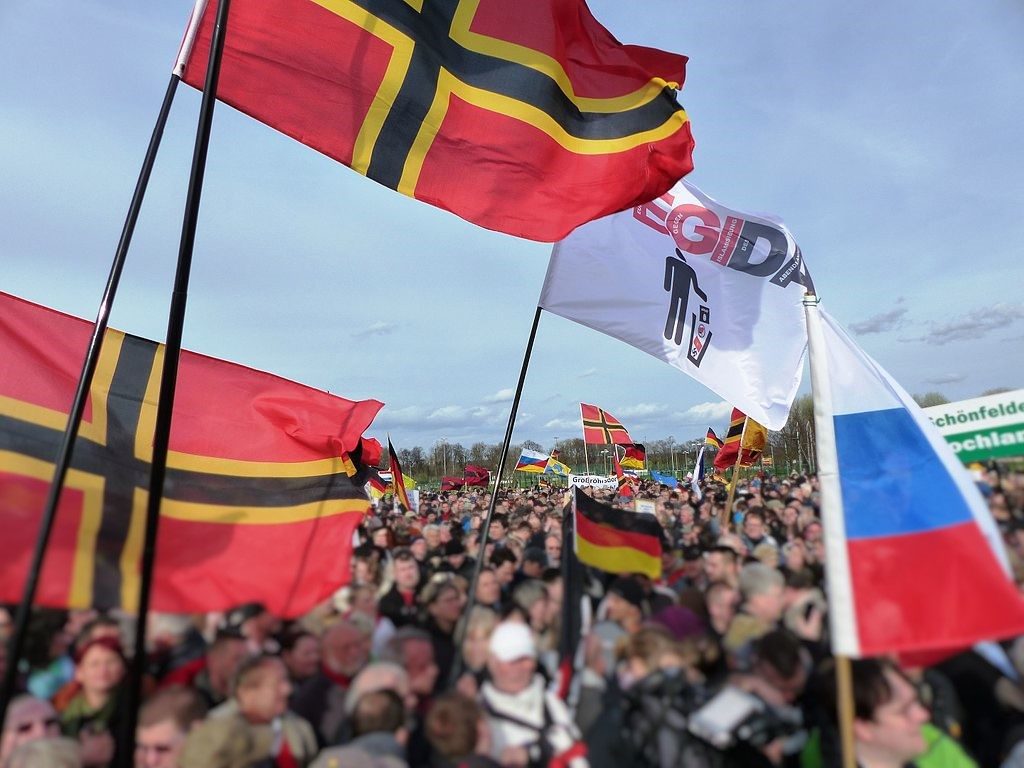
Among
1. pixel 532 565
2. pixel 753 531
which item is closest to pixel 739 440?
pixel 753 531

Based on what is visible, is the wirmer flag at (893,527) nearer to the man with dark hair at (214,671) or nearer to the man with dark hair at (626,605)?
the man with dark hair at (626,605)

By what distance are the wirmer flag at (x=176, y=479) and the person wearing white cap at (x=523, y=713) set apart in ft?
5.49

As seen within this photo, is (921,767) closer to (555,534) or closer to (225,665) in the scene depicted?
(225,665)

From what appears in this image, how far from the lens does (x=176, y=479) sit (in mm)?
5551

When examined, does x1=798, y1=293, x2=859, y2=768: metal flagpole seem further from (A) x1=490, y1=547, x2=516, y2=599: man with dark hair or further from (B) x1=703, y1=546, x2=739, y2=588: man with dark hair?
(A) x1=490, y1=547, x2=516, y2=599: man with dark hair

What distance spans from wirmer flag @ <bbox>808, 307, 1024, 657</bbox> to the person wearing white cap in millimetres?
1445

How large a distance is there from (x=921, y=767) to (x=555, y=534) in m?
6.62

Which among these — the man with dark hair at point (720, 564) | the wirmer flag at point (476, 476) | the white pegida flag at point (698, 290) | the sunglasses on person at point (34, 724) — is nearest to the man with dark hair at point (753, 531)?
the white pegida flag at point (698, 290)

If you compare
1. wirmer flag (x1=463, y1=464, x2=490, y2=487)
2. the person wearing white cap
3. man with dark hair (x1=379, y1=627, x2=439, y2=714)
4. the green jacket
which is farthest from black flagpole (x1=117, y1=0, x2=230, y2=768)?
wirmer flag (x1=463, y1=464, x2=490, y2=487)

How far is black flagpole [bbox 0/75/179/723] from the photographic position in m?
3.22

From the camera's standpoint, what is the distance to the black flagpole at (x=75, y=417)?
3217mm

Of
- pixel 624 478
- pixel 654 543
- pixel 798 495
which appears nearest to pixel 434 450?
pixel 624 478

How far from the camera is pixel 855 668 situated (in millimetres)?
3820

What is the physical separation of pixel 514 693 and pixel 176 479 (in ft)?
10.2
